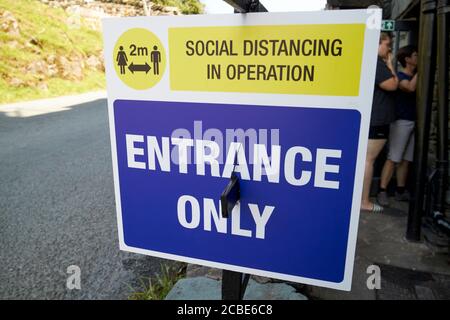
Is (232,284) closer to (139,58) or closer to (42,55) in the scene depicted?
(139,58)

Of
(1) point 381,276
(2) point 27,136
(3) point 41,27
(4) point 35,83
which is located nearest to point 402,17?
(1) point 381,276

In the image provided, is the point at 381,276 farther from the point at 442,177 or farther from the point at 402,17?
the point at 402,17

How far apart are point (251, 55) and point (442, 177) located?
275 cm

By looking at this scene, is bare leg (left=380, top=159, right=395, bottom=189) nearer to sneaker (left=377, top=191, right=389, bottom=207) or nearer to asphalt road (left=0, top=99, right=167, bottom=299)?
sneaker (left=377, top=191, right=389, bottom=207)

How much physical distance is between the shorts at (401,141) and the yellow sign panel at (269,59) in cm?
315

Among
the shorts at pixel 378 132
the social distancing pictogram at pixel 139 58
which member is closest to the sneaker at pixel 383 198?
the shorts at pixel 378 132

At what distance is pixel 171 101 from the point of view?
2.79ft

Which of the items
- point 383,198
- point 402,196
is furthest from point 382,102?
point 402,196

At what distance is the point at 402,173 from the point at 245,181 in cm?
352

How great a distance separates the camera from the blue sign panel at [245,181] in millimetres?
782

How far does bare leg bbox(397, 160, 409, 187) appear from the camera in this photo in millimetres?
3756

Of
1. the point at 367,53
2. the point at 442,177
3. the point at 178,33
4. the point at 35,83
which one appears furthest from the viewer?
the point at 35,83

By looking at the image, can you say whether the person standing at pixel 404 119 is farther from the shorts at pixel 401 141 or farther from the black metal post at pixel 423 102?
the black metal post at pixel 423 102

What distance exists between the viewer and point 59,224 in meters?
3.28
